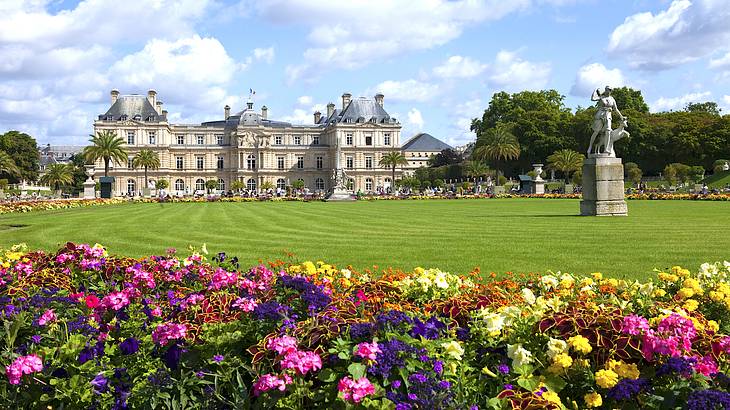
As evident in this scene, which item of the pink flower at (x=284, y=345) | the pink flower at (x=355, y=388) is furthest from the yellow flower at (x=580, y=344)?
the pink flower at (x=284, y=345)

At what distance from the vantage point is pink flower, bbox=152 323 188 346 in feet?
14.5

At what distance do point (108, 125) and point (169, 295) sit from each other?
113618 mm

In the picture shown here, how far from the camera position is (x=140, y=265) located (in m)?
7.33

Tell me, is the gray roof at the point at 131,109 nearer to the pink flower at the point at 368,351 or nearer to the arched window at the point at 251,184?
the arched window at the point at 251,184

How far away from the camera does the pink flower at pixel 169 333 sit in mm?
4406

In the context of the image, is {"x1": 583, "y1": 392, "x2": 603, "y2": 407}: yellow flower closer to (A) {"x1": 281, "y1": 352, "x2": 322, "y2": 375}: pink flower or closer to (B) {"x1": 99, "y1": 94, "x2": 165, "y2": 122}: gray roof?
(A) {"x1": 281, "y1": 352, "x2": 322, "y2": 375}: pink flower

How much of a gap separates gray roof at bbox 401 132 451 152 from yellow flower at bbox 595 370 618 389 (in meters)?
165

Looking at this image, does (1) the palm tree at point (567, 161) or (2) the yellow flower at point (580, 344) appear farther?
(1) the palm tree at point (567, 161)

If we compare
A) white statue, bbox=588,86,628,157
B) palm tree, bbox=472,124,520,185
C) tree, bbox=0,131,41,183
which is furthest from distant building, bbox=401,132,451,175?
white statue, bbox=588,86,628,157

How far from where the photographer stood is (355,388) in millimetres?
3418

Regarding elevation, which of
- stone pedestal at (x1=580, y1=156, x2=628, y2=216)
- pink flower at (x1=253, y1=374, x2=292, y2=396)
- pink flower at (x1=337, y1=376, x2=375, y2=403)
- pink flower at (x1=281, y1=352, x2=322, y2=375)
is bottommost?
pink flower at (x1=253, y1=374, x2=292, y2=396)

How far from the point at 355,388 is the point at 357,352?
327 millimetres

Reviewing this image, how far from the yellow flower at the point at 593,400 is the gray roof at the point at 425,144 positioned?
16497cm

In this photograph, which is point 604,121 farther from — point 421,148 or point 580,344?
point 421,148
